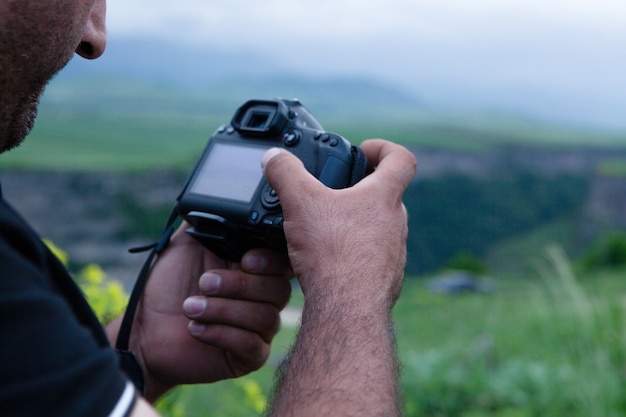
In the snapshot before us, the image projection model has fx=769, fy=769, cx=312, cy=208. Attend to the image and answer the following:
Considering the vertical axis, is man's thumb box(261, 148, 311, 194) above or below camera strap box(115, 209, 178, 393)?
above

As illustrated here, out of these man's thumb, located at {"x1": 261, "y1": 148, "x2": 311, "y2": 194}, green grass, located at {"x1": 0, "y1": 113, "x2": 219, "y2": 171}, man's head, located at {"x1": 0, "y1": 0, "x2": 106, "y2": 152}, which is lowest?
green grass, located at {"x1": 0, "y1": 113, "x2": 219, "y2": 171}

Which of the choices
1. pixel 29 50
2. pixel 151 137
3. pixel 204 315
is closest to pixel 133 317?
pixel 204 315

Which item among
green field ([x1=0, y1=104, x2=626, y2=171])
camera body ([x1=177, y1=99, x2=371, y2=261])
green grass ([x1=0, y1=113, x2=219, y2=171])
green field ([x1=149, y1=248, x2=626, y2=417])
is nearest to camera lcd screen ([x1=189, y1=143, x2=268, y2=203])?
camera body ([x1=177, y1=99, x2=371, y2=261])

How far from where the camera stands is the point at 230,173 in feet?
5.63

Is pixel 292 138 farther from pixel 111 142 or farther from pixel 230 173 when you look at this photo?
pixel 111 142

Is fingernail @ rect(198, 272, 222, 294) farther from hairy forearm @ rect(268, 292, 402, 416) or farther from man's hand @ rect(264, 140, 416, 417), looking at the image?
hairy forearm @ rect(268, 292, 402, 416)

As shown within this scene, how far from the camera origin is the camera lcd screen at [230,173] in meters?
1.65

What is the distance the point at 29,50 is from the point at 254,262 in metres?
0.77

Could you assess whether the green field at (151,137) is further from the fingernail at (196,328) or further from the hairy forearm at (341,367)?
the hairy forearm at (341,367)

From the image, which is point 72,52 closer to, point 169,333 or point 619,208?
point 169,333

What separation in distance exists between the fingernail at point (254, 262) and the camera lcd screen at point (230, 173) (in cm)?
14

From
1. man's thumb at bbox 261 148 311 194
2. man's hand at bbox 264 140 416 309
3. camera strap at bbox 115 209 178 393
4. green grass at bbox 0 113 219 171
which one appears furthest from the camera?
green grass at bbox 0 113 219 171

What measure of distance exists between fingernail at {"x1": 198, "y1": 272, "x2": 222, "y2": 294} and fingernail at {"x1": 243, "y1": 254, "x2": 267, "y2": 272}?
0.07 metres

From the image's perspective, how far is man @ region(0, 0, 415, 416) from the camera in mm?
874
